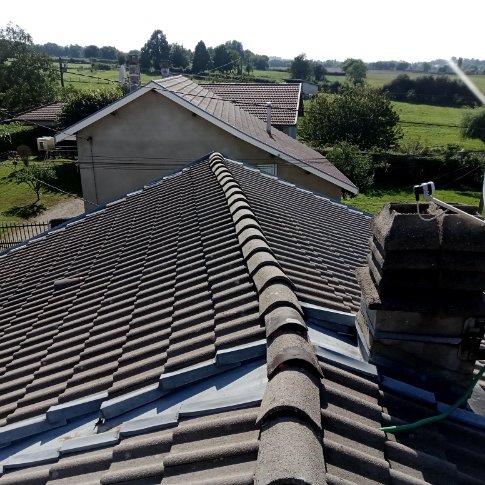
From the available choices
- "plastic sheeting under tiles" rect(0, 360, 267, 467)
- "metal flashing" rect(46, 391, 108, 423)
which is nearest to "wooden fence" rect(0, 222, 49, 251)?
"metal flashing" rect(46, 391, 108, 423)

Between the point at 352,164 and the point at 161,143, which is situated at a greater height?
the point at 161,143

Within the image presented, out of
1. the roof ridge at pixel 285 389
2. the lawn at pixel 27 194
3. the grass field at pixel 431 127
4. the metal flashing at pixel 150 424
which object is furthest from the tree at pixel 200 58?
the metal flashing at pixel 150 424

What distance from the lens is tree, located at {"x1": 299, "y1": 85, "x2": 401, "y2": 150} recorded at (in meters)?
35.2

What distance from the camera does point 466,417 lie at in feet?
9.34

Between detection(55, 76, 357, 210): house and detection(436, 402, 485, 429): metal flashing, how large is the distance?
37.4 feet

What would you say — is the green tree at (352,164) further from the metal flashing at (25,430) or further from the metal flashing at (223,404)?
the metal flashing at (223,404)

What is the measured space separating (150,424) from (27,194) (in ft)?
89.9

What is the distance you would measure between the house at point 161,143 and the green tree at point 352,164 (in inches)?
604

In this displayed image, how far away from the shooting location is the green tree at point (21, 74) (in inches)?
1695

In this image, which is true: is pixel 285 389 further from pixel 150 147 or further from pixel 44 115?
pixel 44 115

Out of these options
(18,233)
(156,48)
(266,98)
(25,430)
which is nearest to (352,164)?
(266,98)

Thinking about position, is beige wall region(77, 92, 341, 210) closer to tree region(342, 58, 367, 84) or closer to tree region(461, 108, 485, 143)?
tree region(461, 108, 485, 143)

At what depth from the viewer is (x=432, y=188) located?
3070 mm


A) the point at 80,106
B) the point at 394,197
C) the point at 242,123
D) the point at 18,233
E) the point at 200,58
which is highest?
the point at 200,58
